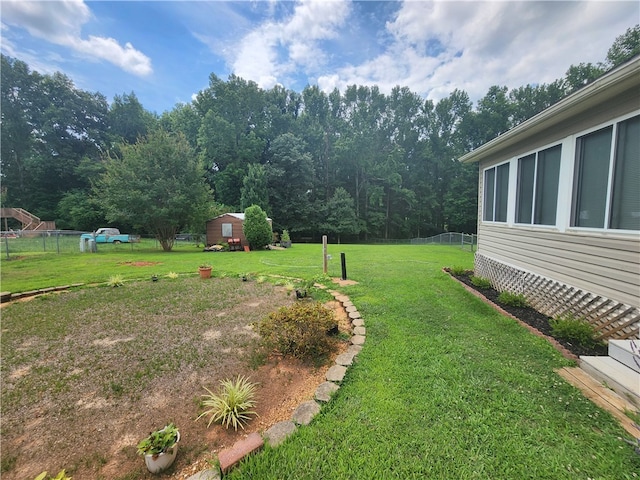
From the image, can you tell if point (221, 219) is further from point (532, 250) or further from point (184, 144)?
point (532, 250)

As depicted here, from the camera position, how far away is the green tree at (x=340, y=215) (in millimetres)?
24984

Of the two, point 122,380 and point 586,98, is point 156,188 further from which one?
point 586,98

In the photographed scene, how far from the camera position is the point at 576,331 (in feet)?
10.2

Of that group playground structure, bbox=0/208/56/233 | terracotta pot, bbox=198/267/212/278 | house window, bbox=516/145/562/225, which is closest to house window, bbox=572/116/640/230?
house window, bbox=516/145/562/225

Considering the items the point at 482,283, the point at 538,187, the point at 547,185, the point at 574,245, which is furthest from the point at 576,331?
the point at 482,283

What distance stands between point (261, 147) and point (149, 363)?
84.7 feet

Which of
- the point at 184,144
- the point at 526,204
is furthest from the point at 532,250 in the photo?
the point at 184,144

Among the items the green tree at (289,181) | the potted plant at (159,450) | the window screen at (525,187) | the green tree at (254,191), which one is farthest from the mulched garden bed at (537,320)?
the green tree at (289,181)

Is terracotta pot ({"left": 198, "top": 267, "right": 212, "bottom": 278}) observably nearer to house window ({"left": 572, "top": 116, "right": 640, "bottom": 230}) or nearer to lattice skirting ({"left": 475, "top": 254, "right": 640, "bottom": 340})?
lattice skirting ({"left": 475, "top": 254, "right": 640, "bottom": 340})

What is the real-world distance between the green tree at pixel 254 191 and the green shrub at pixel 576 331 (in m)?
20.5

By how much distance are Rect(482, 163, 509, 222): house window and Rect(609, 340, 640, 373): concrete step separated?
352cm

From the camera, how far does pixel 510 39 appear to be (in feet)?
21.4

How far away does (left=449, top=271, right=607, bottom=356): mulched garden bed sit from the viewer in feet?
9.70

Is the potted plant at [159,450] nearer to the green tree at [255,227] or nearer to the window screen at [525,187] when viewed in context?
the window screen at [525,187]
